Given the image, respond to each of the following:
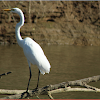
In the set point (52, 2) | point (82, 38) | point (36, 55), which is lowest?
point (82, 38)

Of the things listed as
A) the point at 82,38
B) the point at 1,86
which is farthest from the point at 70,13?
the point at 1,86

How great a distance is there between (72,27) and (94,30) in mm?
2613

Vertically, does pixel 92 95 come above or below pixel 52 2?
below

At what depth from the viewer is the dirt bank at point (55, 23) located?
88.3 feet

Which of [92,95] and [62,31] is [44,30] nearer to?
[62,31]

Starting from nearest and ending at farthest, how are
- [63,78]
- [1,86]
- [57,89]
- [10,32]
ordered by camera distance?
1. [57,89]
2. [1,86]
3. [63,78]
4. [10,32]

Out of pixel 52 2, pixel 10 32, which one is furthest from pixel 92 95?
pixel 52 2

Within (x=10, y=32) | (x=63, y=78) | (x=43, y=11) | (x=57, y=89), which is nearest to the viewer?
(x=57, y=89)

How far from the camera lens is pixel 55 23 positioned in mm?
29141

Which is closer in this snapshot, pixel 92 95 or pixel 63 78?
pixel 92 95

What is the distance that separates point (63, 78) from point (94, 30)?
19936 millimetres

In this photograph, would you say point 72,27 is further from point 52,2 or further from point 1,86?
point 1,86

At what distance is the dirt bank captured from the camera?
2691 centimetres

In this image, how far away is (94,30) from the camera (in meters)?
28.8
